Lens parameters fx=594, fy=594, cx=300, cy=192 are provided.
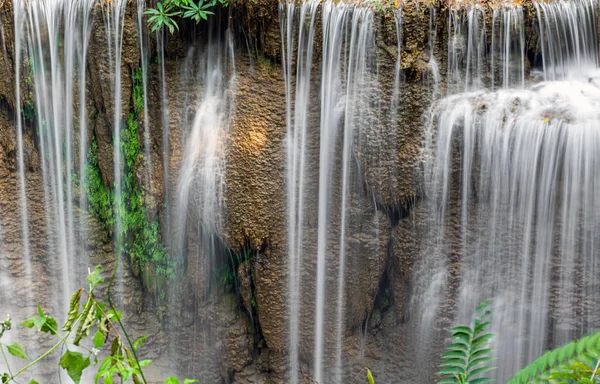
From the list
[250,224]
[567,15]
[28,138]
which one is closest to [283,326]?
[250,224]

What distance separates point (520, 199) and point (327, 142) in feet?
6.36

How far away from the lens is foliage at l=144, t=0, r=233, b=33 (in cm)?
597

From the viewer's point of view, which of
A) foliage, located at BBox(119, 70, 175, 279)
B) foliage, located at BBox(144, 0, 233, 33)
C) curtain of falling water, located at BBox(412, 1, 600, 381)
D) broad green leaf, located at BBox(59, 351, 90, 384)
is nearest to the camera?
broad green leaf, located at BBox(59, 351, 90, 384)

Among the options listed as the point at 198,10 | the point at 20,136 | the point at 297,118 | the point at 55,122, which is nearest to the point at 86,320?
the point at 297,118

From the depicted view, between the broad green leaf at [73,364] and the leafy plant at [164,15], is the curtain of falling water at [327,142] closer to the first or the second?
the leafy plant at [164,15]

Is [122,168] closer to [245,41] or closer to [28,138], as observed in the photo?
[28,138]

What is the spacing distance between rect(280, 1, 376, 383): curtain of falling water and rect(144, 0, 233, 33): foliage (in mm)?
774

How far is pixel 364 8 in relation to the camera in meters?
5.89

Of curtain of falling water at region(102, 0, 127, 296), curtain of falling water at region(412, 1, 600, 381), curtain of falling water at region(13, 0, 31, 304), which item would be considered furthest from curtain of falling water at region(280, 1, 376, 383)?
curtain of falling water at region(13, 0, 31, 304)

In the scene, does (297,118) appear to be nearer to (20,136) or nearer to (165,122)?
(165,122)

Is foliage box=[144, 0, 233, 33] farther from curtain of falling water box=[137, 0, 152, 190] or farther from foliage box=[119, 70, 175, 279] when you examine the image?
foliage box=[119, 70, 175, 279]

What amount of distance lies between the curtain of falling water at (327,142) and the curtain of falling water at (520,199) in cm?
82

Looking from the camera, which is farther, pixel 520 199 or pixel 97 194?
pixel 97 194

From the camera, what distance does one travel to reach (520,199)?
5547 millimetres
